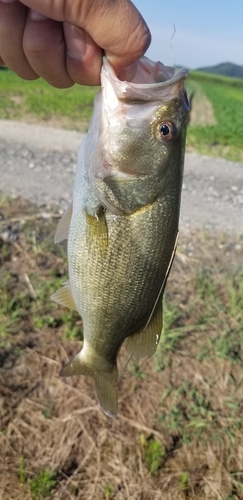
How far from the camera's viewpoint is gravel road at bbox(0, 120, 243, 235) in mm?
6960

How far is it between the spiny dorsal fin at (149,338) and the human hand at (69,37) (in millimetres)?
819

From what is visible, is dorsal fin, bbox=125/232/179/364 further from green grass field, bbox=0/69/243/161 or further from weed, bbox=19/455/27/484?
green grass field, bbox=0/69/243/161

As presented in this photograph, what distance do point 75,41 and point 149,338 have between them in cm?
103

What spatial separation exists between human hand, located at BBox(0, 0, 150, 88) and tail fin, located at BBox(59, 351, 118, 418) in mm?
1053

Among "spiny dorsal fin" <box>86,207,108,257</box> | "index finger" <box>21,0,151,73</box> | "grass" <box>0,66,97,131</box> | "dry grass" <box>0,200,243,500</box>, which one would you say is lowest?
"grass" <box>0,66,97,131</box>

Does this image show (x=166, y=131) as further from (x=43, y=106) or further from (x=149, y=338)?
(x=43, y=106)

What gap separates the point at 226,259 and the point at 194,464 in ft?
8.60

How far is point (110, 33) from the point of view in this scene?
1.57 m

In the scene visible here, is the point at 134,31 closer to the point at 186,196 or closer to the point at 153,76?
Result: the point at 153,76

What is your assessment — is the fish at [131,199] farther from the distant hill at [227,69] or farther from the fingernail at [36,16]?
the distant hill at [227,69]

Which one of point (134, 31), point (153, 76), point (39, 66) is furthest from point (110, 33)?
point (39, 66)

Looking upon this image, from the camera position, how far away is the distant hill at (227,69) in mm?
143125

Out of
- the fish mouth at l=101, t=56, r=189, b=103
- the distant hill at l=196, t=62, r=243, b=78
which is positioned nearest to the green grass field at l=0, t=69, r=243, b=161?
the fish mouth at l=101, t=56, r=189, b=103

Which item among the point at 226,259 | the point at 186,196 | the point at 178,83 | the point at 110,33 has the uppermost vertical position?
the point at 110,33
